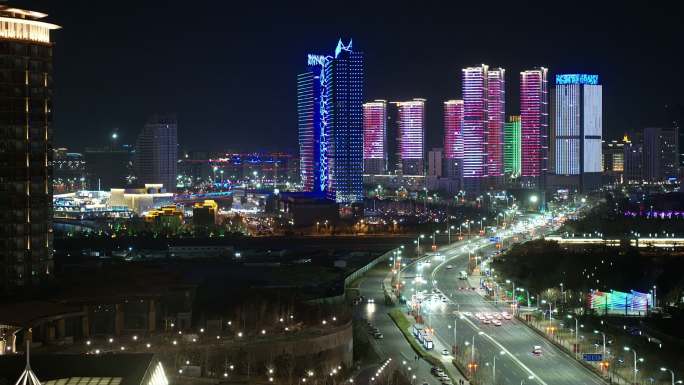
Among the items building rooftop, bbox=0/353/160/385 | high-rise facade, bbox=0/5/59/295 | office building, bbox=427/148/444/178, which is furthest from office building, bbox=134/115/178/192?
building rooftop, bbox=0/353/160/385

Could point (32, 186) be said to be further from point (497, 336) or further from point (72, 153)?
point (72, 153)

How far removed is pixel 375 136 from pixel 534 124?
1609 centimetres

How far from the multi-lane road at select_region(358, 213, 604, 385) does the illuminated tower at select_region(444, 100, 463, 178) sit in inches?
2135

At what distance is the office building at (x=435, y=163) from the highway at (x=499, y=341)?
58272 mm

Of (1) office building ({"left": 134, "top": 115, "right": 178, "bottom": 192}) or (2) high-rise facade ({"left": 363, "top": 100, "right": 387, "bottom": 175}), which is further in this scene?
(2) high-rise facade ({"left": 363, "top": 100, "right": 387, "bottom": 175})

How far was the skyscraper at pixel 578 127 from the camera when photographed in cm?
8188

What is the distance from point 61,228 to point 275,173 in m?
60.1

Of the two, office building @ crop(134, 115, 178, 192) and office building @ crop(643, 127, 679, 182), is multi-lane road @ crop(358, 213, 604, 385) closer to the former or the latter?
office building @ crop(134, 115, 178, 192)

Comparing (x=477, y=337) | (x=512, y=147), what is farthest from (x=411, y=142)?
(x=477, y=337)

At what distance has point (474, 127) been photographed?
3073 inches

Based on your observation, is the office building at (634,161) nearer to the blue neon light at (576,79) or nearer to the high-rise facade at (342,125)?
the blue neon light at (576,79)

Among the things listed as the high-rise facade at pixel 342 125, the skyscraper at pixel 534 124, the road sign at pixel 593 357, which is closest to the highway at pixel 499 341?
the road sign at pixel 593 357

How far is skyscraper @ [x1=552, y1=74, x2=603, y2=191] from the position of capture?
81875 mm

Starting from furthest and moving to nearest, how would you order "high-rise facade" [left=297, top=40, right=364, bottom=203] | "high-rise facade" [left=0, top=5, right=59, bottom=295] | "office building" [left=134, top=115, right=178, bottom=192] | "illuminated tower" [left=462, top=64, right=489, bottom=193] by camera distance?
"illuminated tower" [left=462, top=64, right=489, bottom=193], "office building" [left=134, top=115, right=178, bottom=192], "high-rise facade" [left=297, top=40, right=364, bottom=203], "high-rise facade" [left=0, top=5, right=59, bottom=295]
